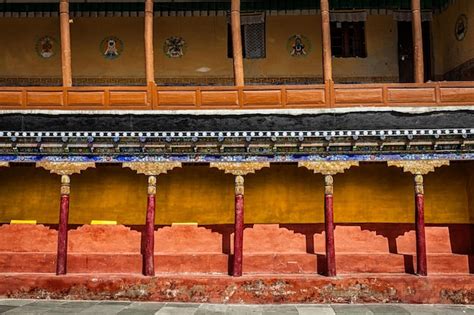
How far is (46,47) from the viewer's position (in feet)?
53.9

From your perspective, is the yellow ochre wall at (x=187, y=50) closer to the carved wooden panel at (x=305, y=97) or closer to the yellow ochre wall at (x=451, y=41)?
the yellow ochre wall at (x=451, y=41)

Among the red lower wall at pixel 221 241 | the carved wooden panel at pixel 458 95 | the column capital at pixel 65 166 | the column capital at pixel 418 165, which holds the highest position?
the carved wooden panel at pixel 458 95

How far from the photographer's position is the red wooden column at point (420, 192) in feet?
41.5

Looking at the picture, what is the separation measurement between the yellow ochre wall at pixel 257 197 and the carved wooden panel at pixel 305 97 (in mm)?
2178

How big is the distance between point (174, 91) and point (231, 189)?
3.12m

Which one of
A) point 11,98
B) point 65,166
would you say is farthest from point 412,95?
point 11,98

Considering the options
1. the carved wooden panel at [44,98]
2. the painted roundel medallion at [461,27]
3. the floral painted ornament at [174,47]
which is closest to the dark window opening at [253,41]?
the floral painted ornament at [174,47]

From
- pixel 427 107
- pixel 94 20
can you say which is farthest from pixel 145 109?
pixel 427 107

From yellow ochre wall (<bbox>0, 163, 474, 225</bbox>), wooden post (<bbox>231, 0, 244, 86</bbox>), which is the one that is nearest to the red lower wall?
yellow ochre wall (<bbox>0, 163, 474, 225</bbox>)

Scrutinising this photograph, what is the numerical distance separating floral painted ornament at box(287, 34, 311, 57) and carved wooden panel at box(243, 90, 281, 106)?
394cm

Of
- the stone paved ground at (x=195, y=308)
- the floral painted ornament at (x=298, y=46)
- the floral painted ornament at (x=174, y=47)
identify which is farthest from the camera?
the floral painted ornament at (x=174, y=47)

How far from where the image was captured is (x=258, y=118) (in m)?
12.5

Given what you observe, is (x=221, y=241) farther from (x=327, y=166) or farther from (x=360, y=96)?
(x=360, y=96)

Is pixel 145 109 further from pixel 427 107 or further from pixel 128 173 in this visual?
pixel 427 107
